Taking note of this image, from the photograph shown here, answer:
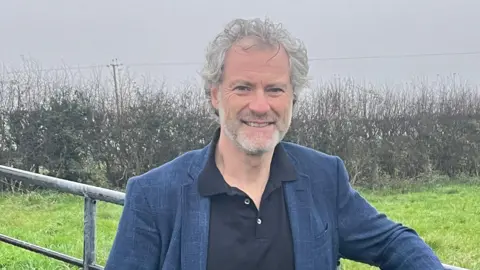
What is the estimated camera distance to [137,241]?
200 cm

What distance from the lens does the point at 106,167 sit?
618 inches

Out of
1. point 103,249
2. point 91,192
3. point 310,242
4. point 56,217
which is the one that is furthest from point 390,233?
point 56,217

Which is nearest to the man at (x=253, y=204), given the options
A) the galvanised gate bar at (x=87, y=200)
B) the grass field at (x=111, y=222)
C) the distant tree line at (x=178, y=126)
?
the galvanised gate bar at (x=87, y=200)

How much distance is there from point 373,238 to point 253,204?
1.26 feet

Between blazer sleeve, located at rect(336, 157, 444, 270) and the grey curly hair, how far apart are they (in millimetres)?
352

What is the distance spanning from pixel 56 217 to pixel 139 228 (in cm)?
836

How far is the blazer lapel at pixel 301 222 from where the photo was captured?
6.40 ft

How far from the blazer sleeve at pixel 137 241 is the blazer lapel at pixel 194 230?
10 centimetres

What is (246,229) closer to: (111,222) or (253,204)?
(253,204)

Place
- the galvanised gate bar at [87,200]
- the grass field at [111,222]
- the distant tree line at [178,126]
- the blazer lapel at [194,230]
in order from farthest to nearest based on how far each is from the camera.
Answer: the distant tree line at [178,126], the grass field at [111,222], the galvanised gate bar at [87,200], the blazer lapel at [194,230]

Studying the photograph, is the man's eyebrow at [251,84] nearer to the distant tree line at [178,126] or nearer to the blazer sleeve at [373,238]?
the blazer sleeve at [373,238]

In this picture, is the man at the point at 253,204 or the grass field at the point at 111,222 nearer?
the man at the point at 253,204

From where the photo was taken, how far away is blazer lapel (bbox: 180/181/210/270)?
1937 mm

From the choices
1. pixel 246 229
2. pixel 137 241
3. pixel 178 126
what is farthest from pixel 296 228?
pixel 178 126
